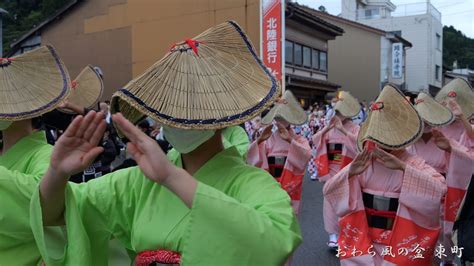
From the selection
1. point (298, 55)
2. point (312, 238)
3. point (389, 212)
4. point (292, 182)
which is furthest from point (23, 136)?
point (298, 55)

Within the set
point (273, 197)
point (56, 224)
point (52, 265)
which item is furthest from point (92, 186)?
point (273, 197)

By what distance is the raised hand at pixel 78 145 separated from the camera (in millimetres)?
1646

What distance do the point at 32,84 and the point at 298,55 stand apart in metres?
19.1

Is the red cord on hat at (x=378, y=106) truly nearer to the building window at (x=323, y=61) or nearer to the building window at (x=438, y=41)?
the building window at (x=323, y=61)

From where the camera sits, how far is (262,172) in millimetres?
1821

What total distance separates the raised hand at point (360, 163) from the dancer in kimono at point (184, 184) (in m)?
1.71

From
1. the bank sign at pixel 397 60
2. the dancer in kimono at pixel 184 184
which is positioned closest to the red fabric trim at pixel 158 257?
the dancer in kimono at pixel 184 184

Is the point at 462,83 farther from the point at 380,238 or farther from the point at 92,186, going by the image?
the point at 92,186

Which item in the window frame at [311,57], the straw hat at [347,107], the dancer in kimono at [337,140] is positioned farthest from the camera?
the window frame at [311,57]

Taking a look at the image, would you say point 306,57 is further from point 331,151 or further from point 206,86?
point 206,86

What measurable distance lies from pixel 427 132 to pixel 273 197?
3577 millimetres

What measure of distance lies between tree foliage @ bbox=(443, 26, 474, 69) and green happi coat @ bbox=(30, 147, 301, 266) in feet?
191

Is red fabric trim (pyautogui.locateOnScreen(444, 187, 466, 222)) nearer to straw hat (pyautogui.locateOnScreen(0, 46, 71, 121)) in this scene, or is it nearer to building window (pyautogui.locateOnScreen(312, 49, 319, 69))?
straw hat (pyautogui.locateOnScreen(0, 46, 71, 121))

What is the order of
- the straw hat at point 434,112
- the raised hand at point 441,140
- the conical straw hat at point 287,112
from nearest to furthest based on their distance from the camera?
1. the raised hand at point 441,140
2. the straw hat at point 434,112
3. the conical straw hat at point 287,112
